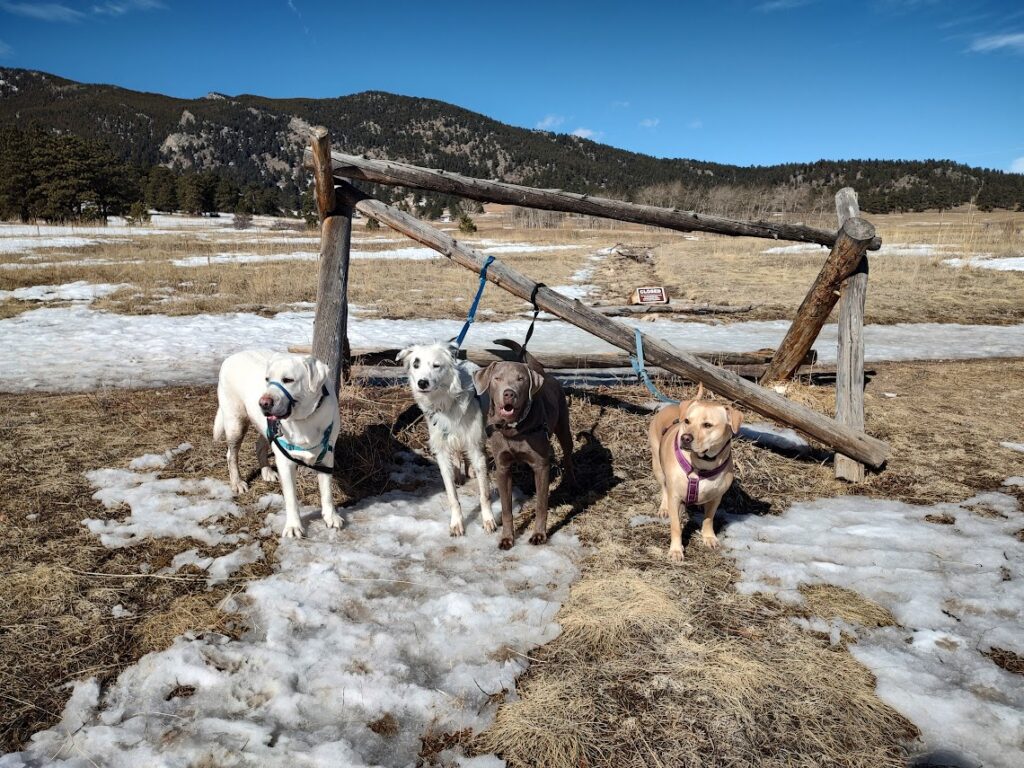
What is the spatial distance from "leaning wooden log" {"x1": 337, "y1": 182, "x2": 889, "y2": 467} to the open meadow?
0.47 metres

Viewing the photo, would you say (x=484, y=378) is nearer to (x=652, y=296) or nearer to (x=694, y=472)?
(x=694, y=472)

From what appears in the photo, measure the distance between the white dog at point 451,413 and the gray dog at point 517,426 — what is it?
237 millimetres

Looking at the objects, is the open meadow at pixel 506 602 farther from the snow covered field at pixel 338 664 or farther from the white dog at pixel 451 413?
the white dog at pixel 451 413

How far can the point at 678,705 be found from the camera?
2.66m

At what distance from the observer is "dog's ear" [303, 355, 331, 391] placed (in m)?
4.16

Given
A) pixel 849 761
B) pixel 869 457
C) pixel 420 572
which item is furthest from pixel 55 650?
pixel 869 457

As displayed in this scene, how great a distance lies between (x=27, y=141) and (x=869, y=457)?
8120 cm

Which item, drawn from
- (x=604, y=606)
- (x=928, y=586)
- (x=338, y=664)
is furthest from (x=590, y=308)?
(x=338, y=664)

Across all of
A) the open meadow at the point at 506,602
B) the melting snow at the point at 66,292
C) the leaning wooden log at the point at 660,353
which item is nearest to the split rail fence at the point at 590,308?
the leaning wooden log at the point at 660,353

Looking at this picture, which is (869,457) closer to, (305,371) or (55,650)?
(305,371)

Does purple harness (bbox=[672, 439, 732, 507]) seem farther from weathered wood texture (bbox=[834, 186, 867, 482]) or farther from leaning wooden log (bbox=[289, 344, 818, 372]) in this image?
leaning wooden log (bbox=[289, 344, 818, 372])

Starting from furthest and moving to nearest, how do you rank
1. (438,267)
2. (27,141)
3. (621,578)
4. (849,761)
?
(27,141)
(438,267)
(621,578)
(849,761)

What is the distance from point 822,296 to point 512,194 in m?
3.85

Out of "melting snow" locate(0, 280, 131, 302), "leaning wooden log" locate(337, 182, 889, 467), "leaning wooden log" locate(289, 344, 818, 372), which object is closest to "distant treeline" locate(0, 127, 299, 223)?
"melting snow" locate(0, 280, 131, 302)
